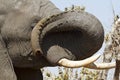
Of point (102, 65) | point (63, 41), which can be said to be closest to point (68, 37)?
point (63, 41)

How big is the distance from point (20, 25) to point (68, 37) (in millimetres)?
399

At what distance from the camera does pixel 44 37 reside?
4879mm

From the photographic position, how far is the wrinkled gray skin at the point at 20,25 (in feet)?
16.3

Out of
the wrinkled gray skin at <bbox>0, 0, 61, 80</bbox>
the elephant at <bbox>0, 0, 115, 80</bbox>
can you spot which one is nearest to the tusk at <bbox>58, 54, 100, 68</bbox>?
the elephant at <bbox>0, 0, 115, 80</bbox>

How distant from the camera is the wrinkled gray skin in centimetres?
496

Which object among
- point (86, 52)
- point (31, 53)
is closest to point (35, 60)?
point (31, 53)

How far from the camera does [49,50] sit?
489 centimetres

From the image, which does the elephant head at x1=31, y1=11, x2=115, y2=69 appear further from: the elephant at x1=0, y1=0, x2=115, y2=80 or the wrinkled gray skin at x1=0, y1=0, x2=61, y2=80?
the wrinkled gray skin at x1=0, y1=0, x2=61, y2=80

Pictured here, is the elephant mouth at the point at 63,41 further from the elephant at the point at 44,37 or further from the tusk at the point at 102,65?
the tusk at the point at 102,65

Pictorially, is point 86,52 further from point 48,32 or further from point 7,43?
point 7,43

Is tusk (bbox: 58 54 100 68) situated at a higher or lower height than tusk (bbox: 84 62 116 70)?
higher

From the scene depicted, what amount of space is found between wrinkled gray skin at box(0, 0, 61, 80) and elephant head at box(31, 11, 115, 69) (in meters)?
0.13

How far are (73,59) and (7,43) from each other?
57 centimetres

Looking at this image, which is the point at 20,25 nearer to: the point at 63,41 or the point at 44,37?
the point at 44,37
